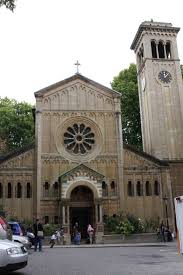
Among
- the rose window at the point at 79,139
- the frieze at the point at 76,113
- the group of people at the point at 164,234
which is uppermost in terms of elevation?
the frieze at the point at 76,113

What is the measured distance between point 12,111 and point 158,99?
2035cm

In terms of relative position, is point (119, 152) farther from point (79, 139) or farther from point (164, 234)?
point (164, 234)

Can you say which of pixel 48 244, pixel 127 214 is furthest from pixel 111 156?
pixel 48 244

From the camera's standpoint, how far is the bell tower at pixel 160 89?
37656 millimetres

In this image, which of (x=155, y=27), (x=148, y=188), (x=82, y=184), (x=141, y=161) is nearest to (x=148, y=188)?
(x=148, y=188)

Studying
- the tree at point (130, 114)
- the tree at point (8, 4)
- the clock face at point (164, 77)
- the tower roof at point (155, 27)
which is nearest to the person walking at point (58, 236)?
the clock face at point (164, 77)

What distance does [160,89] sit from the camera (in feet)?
129

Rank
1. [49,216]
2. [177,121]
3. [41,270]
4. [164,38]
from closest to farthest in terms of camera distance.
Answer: [41,270] → [49,216] → [177,121] → [164,38]

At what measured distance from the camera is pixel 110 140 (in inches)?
1399

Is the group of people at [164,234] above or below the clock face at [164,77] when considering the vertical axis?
below

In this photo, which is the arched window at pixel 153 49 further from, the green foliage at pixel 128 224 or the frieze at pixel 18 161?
the green foliage at pixel 128 224

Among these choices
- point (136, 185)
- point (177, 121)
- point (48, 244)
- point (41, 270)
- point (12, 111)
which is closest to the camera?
point (41, 270)

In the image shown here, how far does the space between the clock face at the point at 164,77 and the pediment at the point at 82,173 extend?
1375 cm

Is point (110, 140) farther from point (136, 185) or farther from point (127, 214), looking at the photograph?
point (127, 214)
